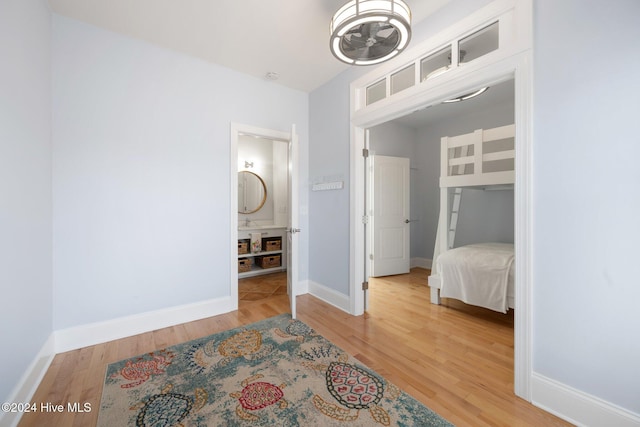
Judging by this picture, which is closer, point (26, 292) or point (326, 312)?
point (26, 292)

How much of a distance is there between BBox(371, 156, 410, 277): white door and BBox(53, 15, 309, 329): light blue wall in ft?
8.28

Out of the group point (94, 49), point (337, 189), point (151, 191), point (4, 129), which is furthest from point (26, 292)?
point (337, 189)

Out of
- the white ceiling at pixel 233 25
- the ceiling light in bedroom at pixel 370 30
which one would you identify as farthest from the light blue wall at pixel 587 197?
the white ceiling at pixel 233 25

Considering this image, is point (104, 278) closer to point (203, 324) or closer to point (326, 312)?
point (203, 324)

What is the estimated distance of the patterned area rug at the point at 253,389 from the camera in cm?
150

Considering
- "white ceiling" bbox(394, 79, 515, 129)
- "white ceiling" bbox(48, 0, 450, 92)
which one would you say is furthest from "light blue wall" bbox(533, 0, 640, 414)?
"white ceiling" bbox(394, 79, 515, 129)

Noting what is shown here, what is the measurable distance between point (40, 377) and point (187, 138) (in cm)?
230

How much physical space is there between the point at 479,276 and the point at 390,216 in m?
2.10

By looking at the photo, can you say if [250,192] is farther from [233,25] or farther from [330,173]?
[233,25]

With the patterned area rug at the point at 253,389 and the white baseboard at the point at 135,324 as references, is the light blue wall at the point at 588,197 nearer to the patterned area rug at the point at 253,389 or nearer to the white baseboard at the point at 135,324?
the patterned area rug at the point at 253,389

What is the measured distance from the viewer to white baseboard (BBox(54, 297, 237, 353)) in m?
2.26

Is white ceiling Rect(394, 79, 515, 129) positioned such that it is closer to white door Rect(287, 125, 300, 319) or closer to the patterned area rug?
white door Rect(287, 125, 300, 319)

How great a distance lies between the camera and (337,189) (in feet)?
10.6

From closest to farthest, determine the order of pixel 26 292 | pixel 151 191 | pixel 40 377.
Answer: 1. pixel 26 292
2. pixel 40 377
3. pixel 151 191
